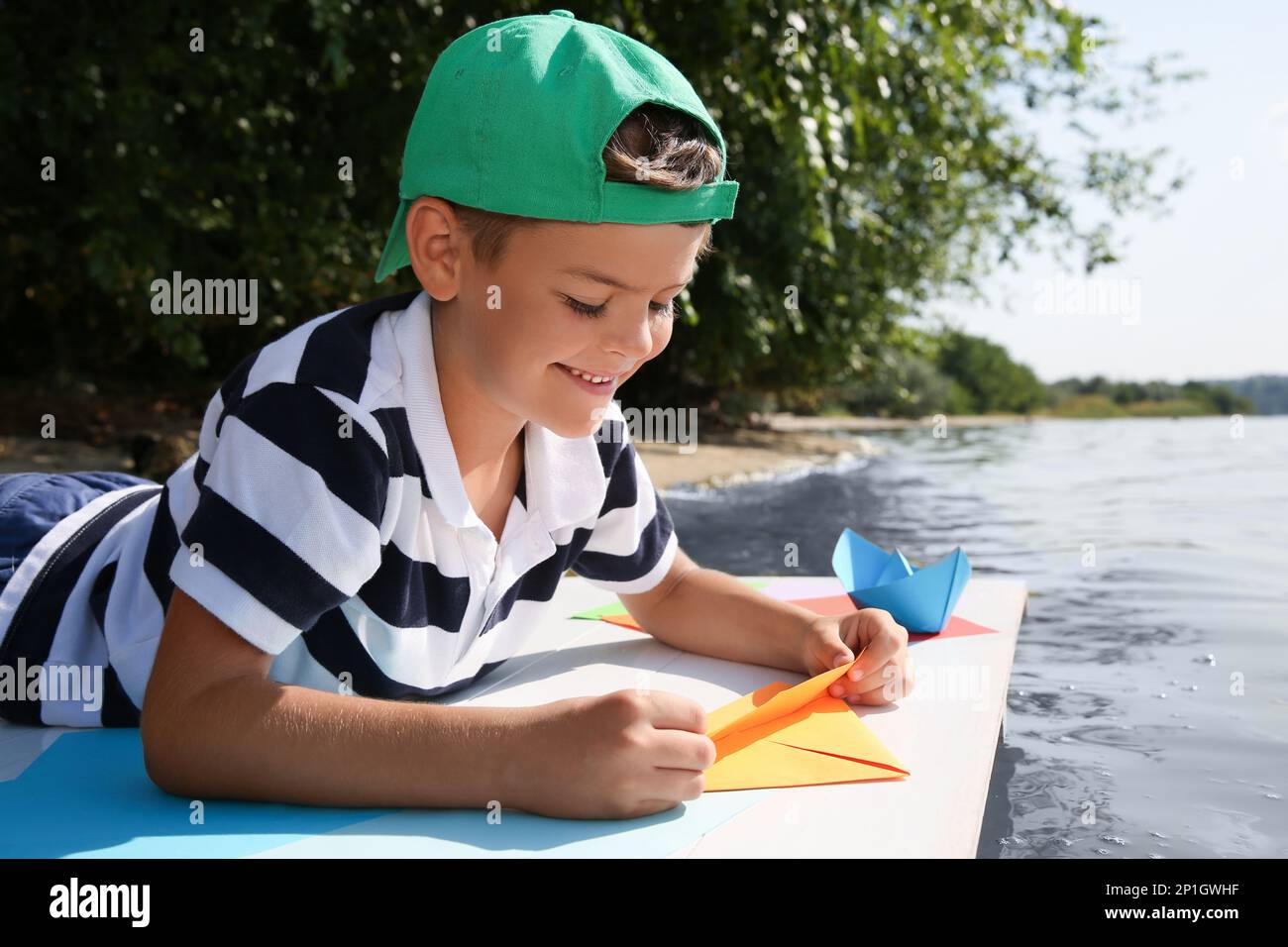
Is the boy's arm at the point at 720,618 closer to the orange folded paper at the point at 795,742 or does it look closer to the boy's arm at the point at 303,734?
the orange folded paper at the point at 795,742

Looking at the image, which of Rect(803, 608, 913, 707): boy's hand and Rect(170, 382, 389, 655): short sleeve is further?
Rect(803, 608, 913, 707): boy's hand

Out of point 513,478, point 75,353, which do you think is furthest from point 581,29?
point 75,353

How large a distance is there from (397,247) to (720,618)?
3.01ft

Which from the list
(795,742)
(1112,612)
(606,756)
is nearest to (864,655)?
(795,742)

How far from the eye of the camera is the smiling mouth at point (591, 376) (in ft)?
4.97

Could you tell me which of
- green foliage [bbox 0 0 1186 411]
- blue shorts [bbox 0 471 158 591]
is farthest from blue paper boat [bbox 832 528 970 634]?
green foliage [bbox 0 0 1186 411]

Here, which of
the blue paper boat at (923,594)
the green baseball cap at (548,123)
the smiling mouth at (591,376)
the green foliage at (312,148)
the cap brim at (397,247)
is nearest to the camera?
the green baseball cap at (548,123)

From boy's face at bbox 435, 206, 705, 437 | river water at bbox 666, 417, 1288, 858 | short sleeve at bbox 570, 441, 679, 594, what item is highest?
boy's face at bbox 435, 206, 705, 437

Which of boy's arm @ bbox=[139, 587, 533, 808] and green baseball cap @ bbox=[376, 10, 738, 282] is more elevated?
green baseball cap @ bbox=[376, 10, 738, 282]

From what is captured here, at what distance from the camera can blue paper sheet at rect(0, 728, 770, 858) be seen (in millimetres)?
1307

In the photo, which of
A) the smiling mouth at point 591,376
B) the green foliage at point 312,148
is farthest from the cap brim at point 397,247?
the green foliage at point 312,148

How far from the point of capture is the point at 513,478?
184 centimetres

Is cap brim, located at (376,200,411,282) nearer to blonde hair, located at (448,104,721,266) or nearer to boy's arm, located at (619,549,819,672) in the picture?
blonde hair, located at (448,104,721,266)
